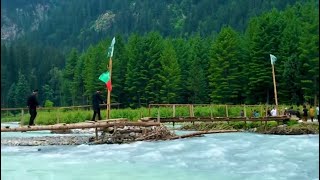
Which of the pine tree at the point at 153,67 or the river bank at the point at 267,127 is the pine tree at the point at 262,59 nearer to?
the pine tree at the point at 153,67

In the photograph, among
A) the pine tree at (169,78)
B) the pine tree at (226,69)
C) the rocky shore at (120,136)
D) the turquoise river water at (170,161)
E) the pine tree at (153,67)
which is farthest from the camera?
the pine tree at (153,67)

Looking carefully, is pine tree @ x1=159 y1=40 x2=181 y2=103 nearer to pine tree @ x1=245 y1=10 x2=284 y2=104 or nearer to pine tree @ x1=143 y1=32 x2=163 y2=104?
pine tree @ x1=143 y1=32 x2=163 y2=104

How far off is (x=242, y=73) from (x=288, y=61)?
1227 centimetres

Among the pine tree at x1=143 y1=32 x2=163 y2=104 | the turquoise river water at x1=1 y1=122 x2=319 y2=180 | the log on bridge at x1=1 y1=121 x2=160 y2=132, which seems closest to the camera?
the turquoise river water at x1=1 y1=122 x2=319 y2=180

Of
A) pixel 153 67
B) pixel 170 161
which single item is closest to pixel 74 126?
pixel 170 161

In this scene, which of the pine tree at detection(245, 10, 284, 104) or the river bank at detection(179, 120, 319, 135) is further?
the pine tree at detection(245, 10, 284, 104)

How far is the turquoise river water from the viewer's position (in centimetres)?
1586

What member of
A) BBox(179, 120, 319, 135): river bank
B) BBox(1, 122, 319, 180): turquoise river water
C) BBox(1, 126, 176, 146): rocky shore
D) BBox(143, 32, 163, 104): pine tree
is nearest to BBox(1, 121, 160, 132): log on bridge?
BBox(1, 126, 176, 146): rocky shore

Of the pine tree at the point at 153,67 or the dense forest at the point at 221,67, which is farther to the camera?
the pine tree at the point at 153,67

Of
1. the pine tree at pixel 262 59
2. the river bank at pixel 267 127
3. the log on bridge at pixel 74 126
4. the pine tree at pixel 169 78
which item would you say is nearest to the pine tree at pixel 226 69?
the pine tree at pixel 262 59

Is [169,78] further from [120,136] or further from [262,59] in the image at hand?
[120,136]

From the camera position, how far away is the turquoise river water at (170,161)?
52.0 feet

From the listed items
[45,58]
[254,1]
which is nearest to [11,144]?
[45,58]

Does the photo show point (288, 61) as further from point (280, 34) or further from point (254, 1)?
point (254, 1)
